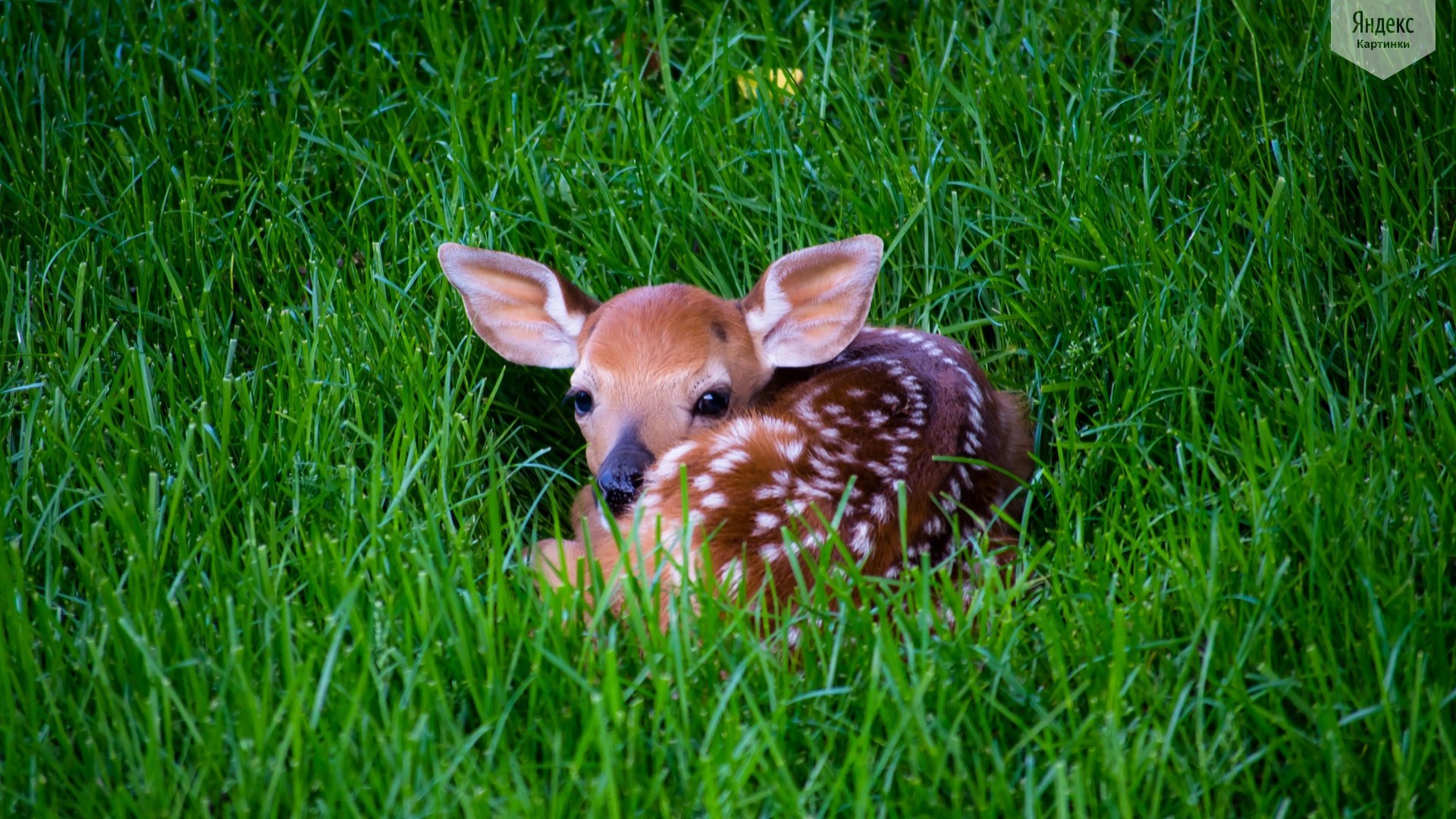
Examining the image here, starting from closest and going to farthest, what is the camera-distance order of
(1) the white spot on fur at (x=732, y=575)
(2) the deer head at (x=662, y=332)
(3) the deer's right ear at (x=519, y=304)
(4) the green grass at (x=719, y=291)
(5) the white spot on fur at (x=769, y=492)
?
(4) the green grass at (x=719, y=291) → (1) the white spot on fur at (x=732, y=575) → (5) the white spot on fur at (x=769, y=492) → (2) the deer head at (x=662, y=332) → (3) the deer's right ear at (x=519, y=304)

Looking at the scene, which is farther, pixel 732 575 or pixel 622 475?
pixel 622 475

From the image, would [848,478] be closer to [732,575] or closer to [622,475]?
[732,575]

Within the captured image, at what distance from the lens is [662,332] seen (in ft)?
11.2

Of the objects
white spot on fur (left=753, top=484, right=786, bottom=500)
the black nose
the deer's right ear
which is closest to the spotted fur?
white spot on fur (left=753, top=484, right=786, bottom=500)

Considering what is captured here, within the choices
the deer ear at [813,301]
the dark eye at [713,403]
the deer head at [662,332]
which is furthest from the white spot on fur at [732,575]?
the deer ear at [813,301]

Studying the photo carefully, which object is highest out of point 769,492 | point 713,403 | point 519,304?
point 519,304

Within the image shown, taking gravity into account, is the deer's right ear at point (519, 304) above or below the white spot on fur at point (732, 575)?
above

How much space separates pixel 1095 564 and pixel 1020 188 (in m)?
1.41

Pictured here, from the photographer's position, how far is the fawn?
2.70m

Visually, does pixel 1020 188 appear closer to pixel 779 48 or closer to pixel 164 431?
pixel 779 48

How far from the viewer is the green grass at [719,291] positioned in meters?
2.24

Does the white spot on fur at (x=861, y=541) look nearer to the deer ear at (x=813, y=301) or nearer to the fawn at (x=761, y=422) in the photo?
the fawn at (x=761, y=422)

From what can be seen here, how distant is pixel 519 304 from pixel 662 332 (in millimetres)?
414

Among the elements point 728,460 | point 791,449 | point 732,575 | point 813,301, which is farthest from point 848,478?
point 813,301
